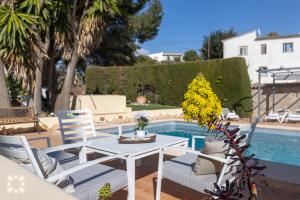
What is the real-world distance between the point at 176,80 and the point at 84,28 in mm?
7042

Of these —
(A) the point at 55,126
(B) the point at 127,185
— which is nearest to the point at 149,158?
(B) the point at 127,185

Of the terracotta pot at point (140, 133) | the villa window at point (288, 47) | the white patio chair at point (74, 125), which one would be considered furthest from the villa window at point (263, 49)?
the terracotta pot at point (140, 133)

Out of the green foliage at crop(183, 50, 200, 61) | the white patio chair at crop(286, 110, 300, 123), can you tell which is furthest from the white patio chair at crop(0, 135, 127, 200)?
the green foliage at crop(183, 50, 200, 61)

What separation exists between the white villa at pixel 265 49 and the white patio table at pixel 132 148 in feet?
81.9

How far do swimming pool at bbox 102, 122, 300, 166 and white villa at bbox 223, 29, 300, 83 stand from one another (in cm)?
1693

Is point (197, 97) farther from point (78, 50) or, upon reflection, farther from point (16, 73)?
point (78, 50)

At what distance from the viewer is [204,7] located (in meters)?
34.6

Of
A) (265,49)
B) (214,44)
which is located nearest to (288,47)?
(265,49)

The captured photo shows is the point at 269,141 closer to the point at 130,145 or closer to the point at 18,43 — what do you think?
the point at 130,145

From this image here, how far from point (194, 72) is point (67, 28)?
7.73 m

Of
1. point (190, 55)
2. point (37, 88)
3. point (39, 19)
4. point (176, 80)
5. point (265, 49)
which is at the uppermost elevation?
point (190, 55)

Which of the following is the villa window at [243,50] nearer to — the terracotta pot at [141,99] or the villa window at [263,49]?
the villa window at [263,49]

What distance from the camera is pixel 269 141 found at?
1010 cm

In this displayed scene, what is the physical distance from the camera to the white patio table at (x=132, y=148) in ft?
10.3
